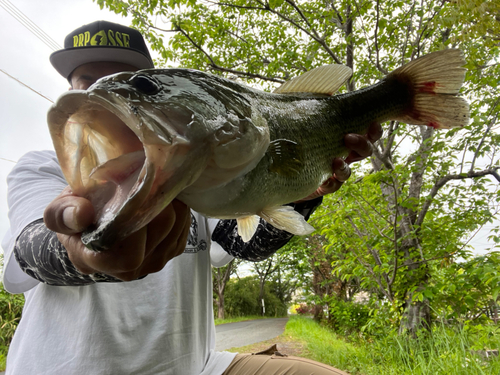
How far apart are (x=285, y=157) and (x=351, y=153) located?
32.7 inches

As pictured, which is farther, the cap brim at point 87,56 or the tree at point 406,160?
the tree at point 406,160

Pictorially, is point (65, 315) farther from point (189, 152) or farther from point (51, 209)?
point (189, 152)

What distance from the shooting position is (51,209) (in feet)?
3.01

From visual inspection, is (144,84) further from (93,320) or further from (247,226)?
(93,320)

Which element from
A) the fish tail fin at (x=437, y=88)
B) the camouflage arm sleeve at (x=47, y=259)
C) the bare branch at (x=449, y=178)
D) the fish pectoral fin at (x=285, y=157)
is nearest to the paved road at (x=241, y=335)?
the bare branch at (x=449, y=178)

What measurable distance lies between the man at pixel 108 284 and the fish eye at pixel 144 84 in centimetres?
36

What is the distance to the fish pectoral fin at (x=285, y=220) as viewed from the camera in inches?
53.9

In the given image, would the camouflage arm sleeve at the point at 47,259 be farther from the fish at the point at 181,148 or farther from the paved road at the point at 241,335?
the paved road at the point at 241,335

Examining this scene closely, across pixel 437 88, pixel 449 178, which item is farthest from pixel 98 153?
pixel 449 178

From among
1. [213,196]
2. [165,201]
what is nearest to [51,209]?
[165,201]

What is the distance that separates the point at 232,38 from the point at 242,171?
7.05 metres

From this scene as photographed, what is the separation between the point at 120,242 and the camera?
868 mm

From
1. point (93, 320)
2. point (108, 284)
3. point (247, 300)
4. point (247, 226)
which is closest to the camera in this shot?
point (247, 226)

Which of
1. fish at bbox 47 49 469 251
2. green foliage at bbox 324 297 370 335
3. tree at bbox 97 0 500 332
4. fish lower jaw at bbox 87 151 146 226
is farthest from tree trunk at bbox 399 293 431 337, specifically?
fish lower jaw at bbox 87 151 146 226
